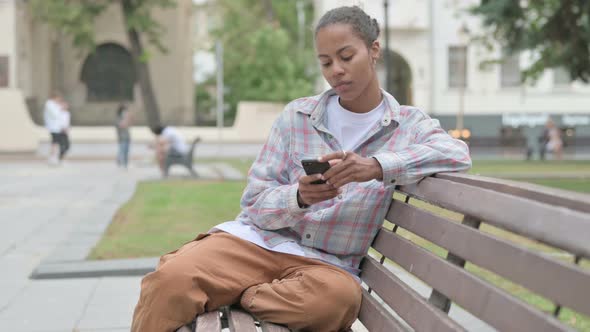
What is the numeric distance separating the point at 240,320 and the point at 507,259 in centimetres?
118

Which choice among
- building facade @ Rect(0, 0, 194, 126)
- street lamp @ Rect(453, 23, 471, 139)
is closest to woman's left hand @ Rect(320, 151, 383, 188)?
building facade @ Rect(0, 0, 194, 126)

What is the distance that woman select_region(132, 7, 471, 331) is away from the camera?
120 inches

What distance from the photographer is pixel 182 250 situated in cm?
326

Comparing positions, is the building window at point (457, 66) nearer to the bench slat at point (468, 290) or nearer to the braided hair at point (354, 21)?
the braided hair at point (354, 21)

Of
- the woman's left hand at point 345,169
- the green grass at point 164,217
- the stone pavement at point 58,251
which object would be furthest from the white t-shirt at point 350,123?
the green grass at point 164,217

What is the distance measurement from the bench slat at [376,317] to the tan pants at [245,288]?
0.13 ft

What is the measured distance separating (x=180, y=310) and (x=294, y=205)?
0.53 metres

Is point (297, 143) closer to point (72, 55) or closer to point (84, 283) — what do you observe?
point (84, 283)

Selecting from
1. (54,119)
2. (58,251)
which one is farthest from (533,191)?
(54,119)

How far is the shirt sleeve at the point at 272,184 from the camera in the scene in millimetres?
3244

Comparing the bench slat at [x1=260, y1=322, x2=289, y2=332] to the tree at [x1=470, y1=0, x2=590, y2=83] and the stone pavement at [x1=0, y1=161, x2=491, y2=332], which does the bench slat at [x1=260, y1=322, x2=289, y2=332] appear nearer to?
the stone pavement at [x1=0, y1=161, x2=491, y2=332]

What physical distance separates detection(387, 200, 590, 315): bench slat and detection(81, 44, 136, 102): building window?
34333 mm

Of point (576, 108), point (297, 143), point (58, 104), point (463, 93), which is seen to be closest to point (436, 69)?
point (463, 93)

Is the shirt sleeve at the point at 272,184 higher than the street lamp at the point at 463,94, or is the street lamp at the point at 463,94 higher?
the street lamp at the point at 463,94
